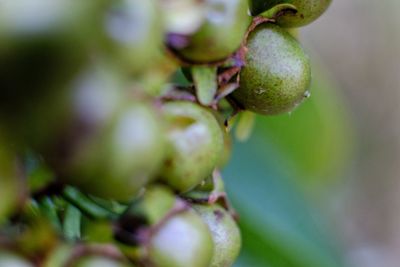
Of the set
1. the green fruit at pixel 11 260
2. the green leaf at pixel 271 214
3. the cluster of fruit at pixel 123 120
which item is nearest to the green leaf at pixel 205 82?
the cluster of fruit at pixel 123 120

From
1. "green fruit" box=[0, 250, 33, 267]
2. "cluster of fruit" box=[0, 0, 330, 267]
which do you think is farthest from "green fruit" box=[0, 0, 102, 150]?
"green fruit" box=[0, 250, 33, 267]

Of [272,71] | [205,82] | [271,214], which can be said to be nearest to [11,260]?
[205,82]

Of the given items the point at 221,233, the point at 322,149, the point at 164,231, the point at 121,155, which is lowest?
the point at 322,149

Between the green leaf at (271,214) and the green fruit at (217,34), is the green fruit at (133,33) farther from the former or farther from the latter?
the green leaf at (271,214)

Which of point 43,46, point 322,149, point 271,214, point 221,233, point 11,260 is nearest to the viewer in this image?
point 43,46

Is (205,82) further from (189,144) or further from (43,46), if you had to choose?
(43,46)

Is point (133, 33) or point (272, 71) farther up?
point (133, 33)

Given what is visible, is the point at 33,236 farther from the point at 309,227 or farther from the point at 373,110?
the point at 373,110
